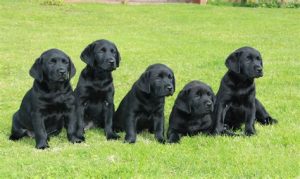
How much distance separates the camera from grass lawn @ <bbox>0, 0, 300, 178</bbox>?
282 inches

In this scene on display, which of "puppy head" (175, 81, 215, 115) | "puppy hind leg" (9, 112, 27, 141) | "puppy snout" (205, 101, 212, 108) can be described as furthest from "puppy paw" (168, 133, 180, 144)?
"puppy hind leg" (9, 112, 27, 141)

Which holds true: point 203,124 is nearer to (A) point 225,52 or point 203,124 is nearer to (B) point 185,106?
(B) point 185,106

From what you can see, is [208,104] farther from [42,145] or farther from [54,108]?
[42,145]

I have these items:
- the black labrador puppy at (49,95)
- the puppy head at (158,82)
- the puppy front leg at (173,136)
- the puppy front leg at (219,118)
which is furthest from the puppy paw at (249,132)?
the black labrador puppy at (49,95)

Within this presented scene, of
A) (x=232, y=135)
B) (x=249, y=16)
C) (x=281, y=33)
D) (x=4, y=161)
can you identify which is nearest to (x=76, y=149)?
(x=4, y=161)

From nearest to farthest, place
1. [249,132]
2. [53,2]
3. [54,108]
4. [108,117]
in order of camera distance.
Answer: [54,108] < [249,132] < [108,117] < [53,2]

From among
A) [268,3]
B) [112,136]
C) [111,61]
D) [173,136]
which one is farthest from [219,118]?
[268,3]

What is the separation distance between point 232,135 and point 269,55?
384 inches

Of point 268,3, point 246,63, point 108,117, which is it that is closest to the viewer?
point 246,63

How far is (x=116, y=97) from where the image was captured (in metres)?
12.0

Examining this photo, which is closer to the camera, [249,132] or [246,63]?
[246,63]

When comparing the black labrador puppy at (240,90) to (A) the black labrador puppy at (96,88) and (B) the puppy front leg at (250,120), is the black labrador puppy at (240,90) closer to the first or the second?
(B) the puppy front leg at (250,120)

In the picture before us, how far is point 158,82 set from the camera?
8.20 m

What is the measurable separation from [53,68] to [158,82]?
1579 millimetres
